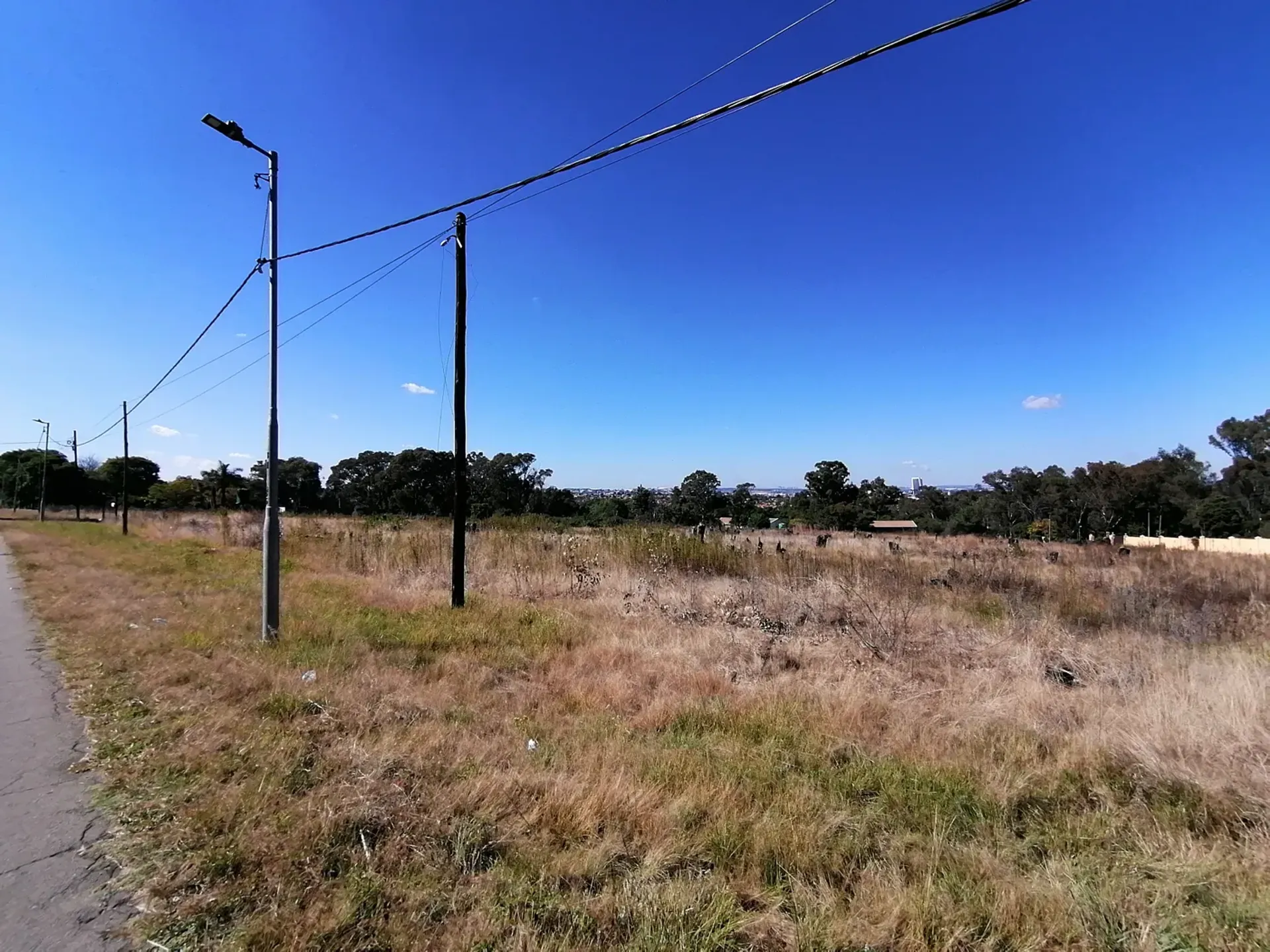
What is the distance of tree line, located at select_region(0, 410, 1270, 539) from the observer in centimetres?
5003

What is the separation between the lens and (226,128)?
8.32m

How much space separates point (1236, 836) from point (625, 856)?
3632 millimetres

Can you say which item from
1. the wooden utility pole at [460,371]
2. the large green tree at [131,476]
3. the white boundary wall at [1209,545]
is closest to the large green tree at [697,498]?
the white boundary wall at [1209,545]

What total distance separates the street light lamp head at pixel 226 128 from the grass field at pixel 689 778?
6864mm

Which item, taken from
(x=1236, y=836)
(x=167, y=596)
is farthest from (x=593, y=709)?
(x=167, y=596)

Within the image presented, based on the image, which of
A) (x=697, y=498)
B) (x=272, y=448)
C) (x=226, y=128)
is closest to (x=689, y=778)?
(x=272, y=448)

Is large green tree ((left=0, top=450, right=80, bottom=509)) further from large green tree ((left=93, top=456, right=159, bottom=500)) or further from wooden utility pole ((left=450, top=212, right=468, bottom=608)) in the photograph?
wooden utility pole ((left=450, top=212, right=468, bottom=608))

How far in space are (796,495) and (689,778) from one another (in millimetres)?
71400

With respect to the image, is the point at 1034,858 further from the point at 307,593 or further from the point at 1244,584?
the point at 1244,584

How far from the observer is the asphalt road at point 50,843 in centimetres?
262

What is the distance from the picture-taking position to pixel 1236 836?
3.59m

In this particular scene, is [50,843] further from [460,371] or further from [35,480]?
[35,480]

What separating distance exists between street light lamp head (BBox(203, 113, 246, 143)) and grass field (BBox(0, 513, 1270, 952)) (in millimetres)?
6864

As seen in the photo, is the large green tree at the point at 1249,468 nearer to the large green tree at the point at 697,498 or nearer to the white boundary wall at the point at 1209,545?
the white boundary wall at the point at 1209,545
